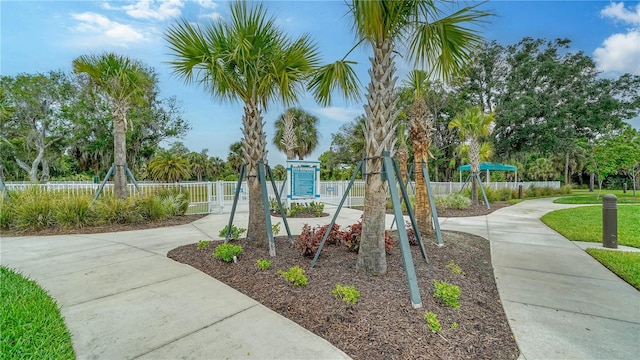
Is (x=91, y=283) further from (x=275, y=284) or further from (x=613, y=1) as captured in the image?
(x=613, y=1)

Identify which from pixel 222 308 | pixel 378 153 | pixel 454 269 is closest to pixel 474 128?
pixel 454 269

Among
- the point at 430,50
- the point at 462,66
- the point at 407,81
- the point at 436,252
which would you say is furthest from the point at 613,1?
the point at 436,252

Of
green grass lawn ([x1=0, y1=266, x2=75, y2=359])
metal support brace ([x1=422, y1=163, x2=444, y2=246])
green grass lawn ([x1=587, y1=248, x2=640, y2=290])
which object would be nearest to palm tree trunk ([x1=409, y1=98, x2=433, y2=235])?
metal support brace ([x1=422, y1=163, x2=444, y2=246])

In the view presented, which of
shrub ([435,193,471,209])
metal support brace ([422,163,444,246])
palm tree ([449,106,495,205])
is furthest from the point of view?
palm tree ([449,106,495,205])

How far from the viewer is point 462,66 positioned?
3.83 metres

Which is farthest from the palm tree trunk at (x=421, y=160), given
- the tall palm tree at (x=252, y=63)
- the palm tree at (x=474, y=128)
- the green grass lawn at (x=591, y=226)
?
the palm tree at (x=474, y=128)

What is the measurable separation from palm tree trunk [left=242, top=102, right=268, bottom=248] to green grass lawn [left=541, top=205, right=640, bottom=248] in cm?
693

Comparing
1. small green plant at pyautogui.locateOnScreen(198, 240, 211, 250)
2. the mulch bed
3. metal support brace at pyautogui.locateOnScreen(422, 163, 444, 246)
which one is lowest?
the mulch bed

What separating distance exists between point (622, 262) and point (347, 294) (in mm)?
4845

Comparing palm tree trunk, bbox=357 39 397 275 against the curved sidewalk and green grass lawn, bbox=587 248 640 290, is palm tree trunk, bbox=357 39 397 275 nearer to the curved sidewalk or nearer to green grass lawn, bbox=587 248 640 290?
the curved sidewalk

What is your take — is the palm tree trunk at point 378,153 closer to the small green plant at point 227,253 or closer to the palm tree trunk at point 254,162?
the small green plant at point 227,253

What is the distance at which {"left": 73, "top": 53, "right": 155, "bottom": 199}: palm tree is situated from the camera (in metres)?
8.17

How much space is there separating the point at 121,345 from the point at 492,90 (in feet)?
87.9

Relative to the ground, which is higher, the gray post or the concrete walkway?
the gray post
